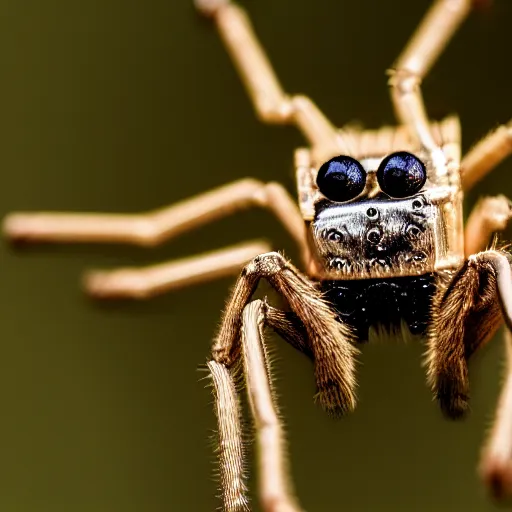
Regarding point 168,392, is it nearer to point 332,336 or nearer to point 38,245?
point 38,245

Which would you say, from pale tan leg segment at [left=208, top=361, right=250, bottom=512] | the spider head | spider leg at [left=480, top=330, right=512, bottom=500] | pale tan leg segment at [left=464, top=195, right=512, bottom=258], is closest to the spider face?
the spider head

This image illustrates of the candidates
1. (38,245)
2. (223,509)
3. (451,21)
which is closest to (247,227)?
(38,245)

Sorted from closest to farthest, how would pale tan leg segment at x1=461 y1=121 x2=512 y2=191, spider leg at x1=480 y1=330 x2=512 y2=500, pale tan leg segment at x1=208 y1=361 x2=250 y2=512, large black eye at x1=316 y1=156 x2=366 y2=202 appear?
1. spider leg at x1=480 y1=330 x2=512 y2=500
2. pale tan leg segment at x1=208 y1=361 x2=250 y2=512
3. large black eye at x1=316 y1=156 x2=366 y2=202
4. pale tan leg segment at x1=461 y1=121 x2=512 y2=191

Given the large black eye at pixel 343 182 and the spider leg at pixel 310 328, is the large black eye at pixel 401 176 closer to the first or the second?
the large black eye at pixel 343 182

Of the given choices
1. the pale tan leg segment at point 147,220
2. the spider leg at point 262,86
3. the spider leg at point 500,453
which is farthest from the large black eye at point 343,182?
the spider leg at point 500,453

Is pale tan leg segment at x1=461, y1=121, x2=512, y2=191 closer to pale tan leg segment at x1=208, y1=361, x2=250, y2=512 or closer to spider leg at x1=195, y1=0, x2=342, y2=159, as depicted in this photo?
spider leg at x1=195, y1=0, x2=342, y2=159

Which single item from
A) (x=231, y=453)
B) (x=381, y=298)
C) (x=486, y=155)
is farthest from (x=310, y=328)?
(x=486, y=155)
